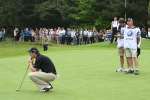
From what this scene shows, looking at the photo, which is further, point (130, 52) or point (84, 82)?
point (130, 52)

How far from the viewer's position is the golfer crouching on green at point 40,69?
1573 cm

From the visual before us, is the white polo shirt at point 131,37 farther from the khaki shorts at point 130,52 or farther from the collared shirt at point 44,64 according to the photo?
the collared shirt at point 44,64

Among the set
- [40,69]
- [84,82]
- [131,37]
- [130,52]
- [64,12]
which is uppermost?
[64,12]

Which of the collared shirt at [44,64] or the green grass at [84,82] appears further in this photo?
the collared shirt at [44,64]

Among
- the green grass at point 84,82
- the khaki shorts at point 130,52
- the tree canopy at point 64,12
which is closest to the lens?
the green grass at point 84,82

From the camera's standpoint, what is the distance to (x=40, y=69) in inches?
629

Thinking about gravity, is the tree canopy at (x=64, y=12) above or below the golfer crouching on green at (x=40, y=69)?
above

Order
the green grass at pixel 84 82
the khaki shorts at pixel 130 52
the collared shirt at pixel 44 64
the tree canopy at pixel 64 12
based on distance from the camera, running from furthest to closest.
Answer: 1. the tree canopy at pixel 64 12
2. the khaki shorts at pixel 130 52
3. the collared shirt at pixel 44 64
4. the green grass at pixel 84 82

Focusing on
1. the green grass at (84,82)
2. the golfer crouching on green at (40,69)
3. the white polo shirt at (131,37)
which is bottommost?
the green grass at (84,82)

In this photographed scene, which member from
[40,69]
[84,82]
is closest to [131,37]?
[84,82]

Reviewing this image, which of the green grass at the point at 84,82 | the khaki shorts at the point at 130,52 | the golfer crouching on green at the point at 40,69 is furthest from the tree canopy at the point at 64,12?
the golfer crouching on green at the point at 40,69

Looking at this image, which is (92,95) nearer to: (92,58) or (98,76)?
(98,76)

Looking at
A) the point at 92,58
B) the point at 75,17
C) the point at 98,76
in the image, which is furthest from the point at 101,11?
the point at 98,76

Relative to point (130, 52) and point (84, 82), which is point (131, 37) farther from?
point (84, 82)
